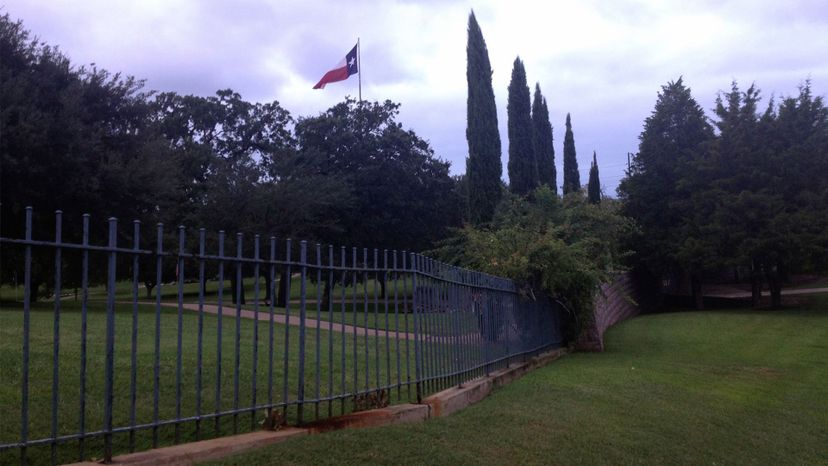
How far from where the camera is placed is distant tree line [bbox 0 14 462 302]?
20.4 metres

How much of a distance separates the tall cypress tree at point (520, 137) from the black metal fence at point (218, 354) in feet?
38.3

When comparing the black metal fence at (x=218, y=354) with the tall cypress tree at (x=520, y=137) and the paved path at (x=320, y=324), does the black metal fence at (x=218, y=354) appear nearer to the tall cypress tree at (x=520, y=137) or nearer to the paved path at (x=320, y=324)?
the paved path at (x=320, y=324)

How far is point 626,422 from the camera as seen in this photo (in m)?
8.97

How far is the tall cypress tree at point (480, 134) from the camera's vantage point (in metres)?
24.1

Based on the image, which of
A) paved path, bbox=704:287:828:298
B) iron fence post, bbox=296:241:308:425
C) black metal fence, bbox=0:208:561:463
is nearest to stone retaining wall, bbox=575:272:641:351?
black metal fence, bbox=0:208:561:463

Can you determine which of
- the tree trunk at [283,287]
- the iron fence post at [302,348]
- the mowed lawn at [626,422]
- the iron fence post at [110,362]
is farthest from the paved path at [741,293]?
the iron fence post at [110,362]

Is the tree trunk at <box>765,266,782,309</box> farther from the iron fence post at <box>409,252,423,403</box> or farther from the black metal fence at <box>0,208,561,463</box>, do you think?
the iron fence post at <box>409,252,423,403</box>

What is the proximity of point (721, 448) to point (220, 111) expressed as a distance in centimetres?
3931

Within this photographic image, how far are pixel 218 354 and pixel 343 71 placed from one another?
1321 inches

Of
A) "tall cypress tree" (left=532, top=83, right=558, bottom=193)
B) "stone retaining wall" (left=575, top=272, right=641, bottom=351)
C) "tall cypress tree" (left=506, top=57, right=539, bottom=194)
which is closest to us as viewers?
"stone retaining wall" (left=575, top=272, right=641, bottom=351)

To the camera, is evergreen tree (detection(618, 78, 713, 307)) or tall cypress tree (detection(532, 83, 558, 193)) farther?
evergreen tree (detection(618, 78, 713, 307))

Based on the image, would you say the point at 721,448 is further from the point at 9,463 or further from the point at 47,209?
the point at 47,209

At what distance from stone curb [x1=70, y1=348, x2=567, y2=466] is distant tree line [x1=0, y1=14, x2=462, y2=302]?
17.0ft

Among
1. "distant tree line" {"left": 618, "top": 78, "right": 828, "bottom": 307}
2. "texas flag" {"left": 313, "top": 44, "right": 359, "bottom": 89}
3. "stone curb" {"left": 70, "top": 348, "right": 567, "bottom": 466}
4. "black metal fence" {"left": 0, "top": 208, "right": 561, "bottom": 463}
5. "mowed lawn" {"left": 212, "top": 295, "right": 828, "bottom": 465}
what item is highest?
"texas flag" {"left": 313, "top": 44, "right": 359, "bottom": 89}
